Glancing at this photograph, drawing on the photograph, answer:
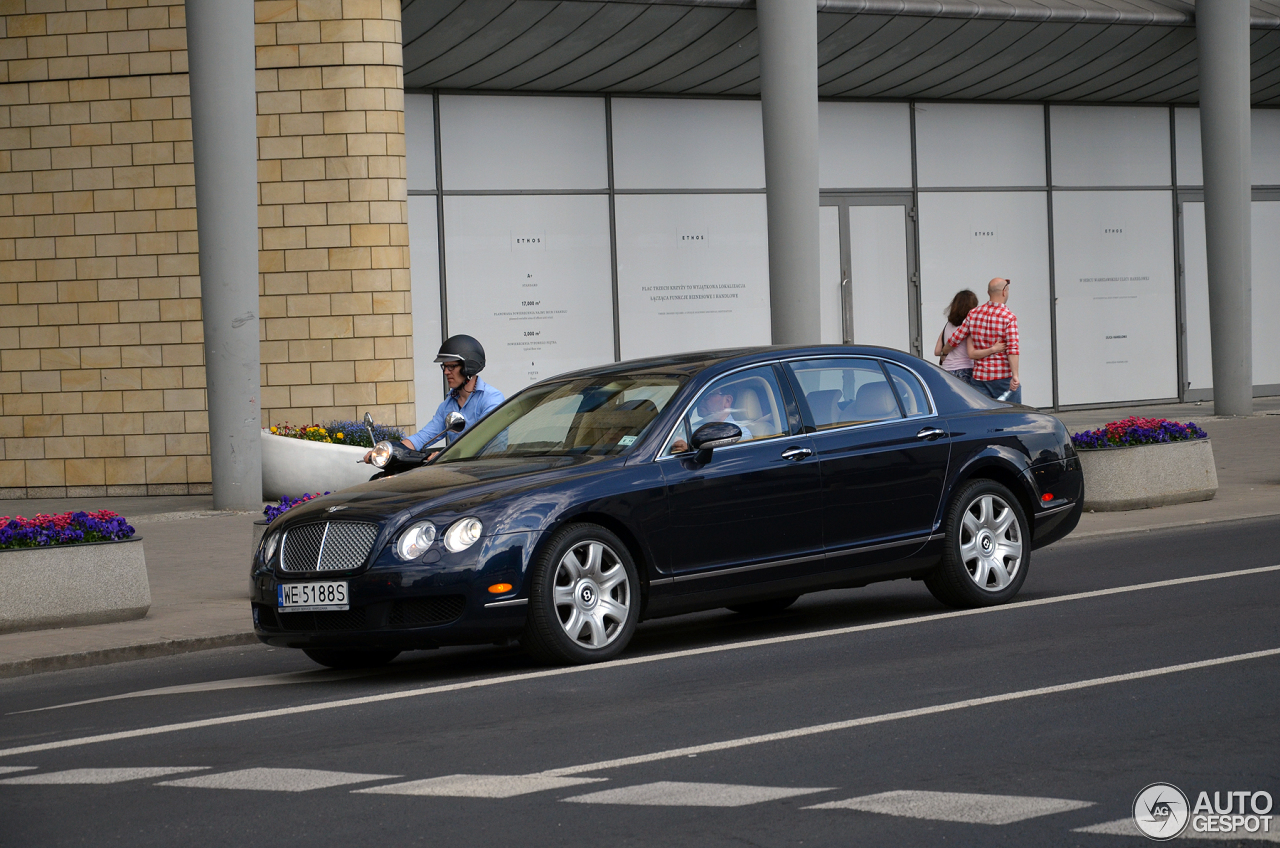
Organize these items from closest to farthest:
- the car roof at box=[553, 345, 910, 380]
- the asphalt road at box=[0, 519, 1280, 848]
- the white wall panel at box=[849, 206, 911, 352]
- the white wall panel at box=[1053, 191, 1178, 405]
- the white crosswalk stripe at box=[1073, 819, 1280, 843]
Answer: the white crosswalk stripe at box=[1073, 819, 1280, 843]
the asphalt road at box=[0, 519, 1280, 848]
the car roof at box=[553, 345, 910, 380]
the white wall panel at box=[849, 206, 911, 352]
the white wall panel at box=[1053, 191, 1178, 405]

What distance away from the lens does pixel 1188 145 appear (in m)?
27.2

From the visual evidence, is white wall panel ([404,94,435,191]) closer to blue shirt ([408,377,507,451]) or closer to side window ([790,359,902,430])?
blue shirt ([408,377,507,451])

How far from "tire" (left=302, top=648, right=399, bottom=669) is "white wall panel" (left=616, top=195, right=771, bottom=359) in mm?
14434

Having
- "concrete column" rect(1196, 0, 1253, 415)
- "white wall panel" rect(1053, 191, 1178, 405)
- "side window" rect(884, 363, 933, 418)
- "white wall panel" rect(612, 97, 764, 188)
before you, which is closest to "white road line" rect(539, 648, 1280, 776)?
"side window" rect(884, 363, 933, 418)

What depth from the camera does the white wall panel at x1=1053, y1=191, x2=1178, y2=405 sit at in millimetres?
26312

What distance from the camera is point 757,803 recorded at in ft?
16.4

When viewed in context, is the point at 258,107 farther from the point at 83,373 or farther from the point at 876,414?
the point at 876,414

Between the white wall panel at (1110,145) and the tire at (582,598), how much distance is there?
19.9 meters

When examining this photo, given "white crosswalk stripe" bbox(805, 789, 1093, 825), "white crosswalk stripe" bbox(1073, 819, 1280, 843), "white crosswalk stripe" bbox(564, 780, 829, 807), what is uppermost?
"white crosswalk stripe" bbox(1073, 819, 1280, 843)

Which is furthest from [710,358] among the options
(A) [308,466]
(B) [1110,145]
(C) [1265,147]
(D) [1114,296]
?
(C) [1265,147]

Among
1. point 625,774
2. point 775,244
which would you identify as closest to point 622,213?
point 775,244

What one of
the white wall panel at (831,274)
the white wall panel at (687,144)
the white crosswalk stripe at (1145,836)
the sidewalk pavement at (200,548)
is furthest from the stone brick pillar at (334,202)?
the white crosswalk stripe at (1145,836)

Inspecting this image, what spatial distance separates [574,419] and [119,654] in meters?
3.01

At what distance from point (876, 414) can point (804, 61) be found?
1147cm
